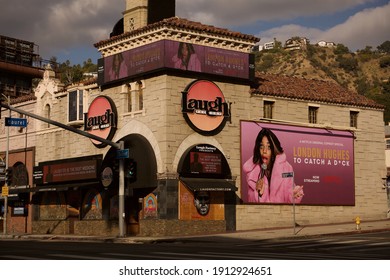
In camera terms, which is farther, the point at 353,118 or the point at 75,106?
the point at 353,118

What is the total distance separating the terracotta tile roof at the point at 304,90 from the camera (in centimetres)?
5016

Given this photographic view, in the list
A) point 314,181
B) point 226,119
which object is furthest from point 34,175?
point 314,181

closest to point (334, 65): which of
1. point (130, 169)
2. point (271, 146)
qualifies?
point (271, 146)

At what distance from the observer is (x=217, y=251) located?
2689 centimetres

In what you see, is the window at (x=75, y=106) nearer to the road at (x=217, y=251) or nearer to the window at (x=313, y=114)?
the window at (x=313, y=114)

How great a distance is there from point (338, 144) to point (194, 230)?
14.2 m

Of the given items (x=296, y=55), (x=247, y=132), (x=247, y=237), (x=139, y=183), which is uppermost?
(x=296, y=55)

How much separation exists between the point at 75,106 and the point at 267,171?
14.3 meters

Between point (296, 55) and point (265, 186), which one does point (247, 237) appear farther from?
point (296, 55)

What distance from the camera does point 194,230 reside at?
4406 centimetres

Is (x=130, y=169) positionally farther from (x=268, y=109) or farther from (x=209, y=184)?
(x=268, y=109)

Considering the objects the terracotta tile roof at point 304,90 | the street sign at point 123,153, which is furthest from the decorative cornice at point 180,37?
the street sign at point 123,153

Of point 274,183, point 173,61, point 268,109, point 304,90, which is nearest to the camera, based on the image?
point 173,61

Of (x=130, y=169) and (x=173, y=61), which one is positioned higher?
(x=173, y=61)
